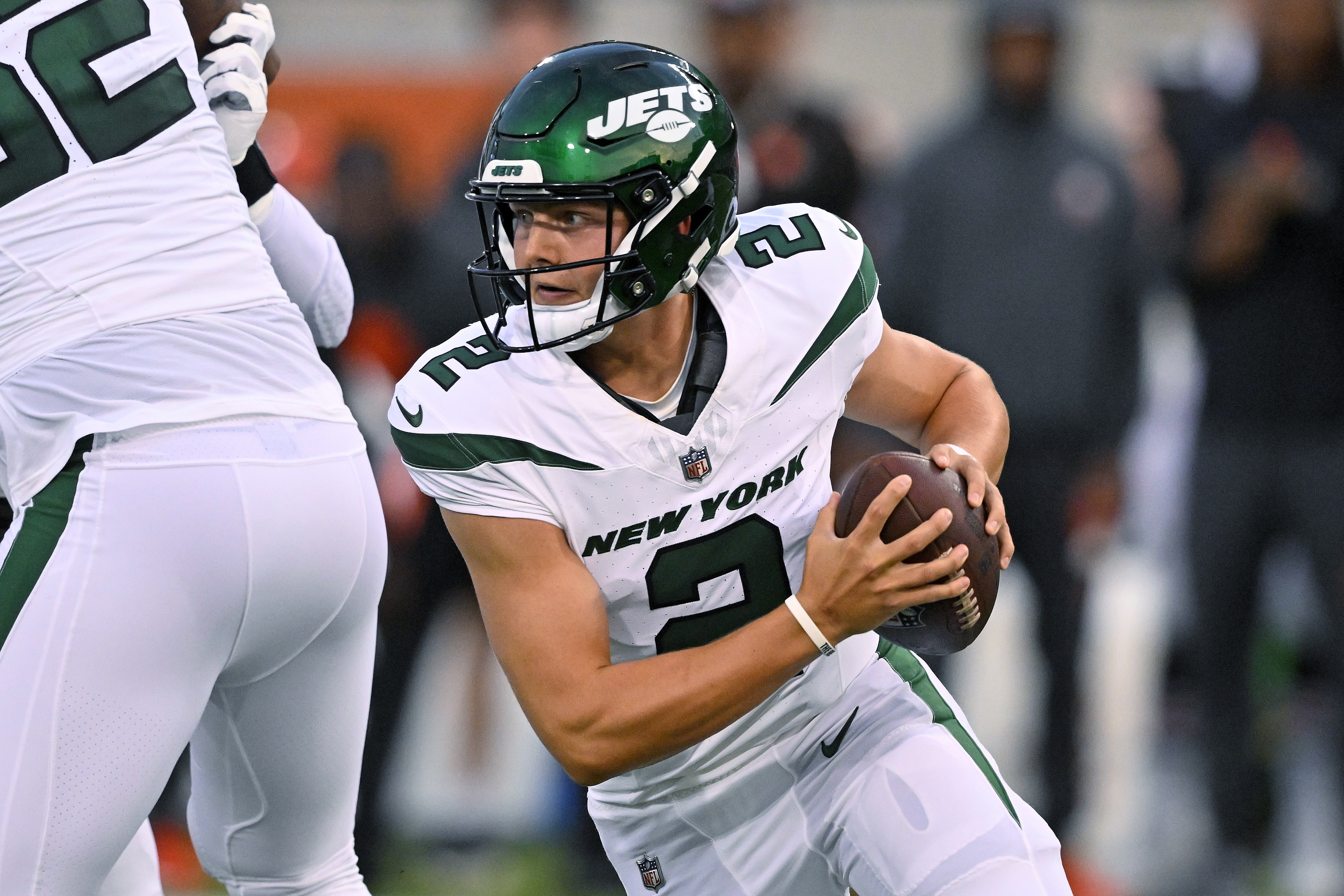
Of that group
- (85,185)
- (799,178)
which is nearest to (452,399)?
(85,185)

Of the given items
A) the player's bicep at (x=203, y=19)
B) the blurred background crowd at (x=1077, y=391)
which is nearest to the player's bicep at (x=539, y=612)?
the player's bicep at (x=203, y=19)

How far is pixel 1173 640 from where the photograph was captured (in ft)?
19.8

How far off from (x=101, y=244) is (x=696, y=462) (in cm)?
90

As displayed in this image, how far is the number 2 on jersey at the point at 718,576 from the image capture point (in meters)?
2.50

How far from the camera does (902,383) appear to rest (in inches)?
110

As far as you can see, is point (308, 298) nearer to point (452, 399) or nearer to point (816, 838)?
point (452, 399)

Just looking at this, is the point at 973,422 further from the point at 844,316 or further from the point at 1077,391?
the point at 1077,391

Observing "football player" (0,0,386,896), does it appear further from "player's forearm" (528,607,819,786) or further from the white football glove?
"player's forearm" (528,607,819,786)

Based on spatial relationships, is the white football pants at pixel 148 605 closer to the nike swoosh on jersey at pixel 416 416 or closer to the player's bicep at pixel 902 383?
the nike swoosh on jersey at pixel 416 416

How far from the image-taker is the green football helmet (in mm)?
2381

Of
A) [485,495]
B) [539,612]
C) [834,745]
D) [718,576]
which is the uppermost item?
[485,495]

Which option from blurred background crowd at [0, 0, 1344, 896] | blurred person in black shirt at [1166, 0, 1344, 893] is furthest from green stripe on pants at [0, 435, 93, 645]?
blurred person in black shirt at [1166, 0, 1344, 893]

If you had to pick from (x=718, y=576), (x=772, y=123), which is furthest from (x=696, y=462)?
(x=772, y=123)

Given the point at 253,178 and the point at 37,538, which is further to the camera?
the point at 253,178
